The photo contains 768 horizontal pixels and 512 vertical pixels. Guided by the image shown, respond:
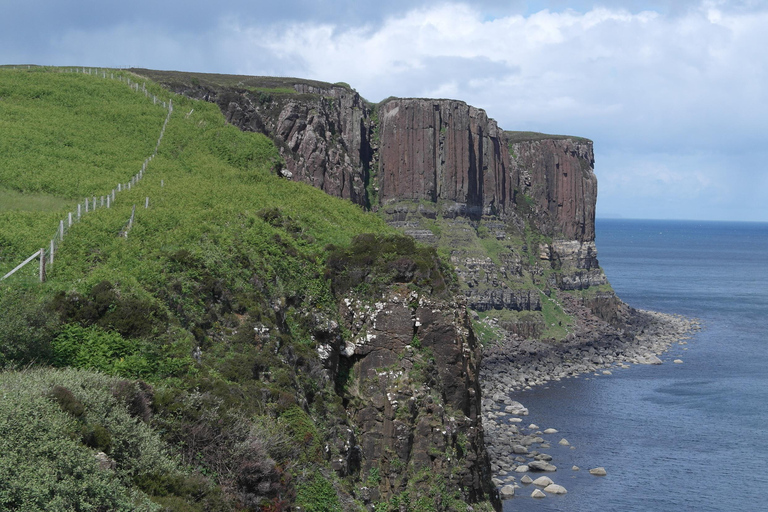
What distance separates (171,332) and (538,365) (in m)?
100

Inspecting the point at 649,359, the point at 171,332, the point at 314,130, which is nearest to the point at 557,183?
the point at 649,359

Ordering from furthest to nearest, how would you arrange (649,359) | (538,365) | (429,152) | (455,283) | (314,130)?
(429,152)
(314,130)
(649,359)
(538,365)
(455,283)

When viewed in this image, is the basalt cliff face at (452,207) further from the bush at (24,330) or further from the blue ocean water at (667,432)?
the blue ocean water at (667,432)

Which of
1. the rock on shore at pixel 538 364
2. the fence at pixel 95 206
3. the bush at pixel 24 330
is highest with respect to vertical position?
the fence at pixel 95 206

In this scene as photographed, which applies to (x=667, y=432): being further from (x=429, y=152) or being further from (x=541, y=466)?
(x=429, y=152)

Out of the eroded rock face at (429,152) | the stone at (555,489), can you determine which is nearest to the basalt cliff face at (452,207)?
the eroded rock face at (429,152)

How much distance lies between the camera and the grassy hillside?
1720 cm

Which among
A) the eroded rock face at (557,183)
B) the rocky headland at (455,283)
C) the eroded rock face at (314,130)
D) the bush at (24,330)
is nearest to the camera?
the bush at (24,330)

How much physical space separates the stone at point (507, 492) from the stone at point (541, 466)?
22.4 ft

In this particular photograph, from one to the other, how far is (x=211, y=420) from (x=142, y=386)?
6.33ft

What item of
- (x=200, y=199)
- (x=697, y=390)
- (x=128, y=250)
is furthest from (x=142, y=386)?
(x=697, y=390)

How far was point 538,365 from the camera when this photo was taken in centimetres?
11875

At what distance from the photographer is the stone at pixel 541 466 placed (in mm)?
69000

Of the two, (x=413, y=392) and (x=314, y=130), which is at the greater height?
(x=314, y=130)
